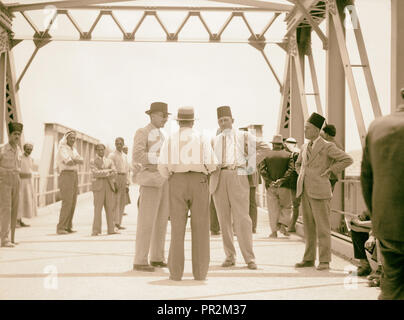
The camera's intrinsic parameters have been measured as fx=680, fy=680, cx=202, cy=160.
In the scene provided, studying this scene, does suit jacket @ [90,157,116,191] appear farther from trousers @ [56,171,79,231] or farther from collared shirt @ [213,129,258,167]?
collared shirt @ [213,129,258,167]

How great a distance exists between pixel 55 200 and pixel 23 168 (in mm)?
7545

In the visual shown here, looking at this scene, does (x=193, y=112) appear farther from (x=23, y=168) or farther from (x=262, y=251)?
(x=23, y=168)

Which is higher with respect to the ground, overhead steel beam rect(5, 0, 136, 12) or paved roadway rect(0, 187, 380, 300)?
overhead steel beam rect(5, 0, 136, 12)

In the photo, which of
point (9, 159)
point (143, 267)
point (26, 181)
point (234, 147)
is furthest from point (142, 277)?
point (26, 181)

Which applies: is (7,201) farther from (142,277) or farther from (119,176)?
(119,176)

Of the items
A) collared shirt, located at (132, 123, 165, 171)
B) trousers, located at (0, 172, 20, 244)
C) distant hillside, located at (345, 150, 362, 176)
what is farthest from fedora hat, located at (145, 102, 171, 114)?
trousers, located at (0, 172, 20, 244)

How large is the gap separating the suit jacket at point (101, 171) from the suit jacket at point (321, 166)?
4.95m

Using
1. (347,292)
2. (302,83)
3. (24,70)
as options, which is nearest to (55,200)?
(24,70)

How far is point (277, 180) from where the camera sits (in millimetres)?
11211

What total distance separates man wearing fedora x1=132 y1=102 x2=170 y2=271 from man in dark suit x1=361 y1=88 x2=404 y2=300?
3793 mm

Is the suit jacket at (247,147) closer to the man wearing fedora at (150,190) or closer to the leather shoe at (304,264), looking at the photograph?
the man wearing fedora at (150,190)

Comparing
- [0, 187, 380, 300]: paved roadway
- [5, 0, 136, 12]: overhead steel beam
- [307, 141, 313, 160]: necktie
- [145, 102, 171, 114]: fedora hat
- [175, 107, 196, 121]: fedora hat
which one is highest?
[5, 0, 136, 12]: overhead steel beam

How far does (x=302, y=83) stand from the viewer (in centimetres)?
1328

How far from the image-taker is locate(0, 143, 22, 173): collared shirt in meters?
9.63
